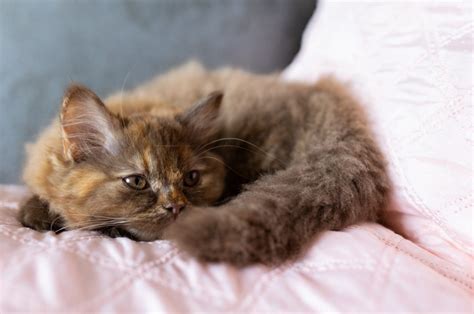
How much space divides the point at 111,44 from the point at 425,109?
1.17 metres

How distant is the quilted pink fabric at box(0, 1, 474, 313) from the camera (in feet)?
2.29

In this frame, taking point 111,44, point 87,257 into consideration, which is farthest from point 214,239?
point 111,44

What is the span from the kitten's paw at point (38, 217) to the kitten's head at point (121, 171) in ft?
0.11

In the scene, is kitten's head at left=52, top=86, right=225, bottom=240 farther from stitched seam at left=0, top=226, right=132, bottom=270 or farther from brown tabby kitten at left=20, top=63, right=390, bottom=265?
stitched seam at left=0, top=226, right=132, bottom=270

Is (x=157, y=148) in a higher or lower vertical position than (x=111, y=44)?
lower

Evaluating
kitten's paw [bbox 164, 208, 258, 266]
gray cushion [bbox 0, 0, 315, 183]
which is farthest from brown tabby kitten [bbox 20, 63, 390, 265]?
gray cushion [bbox 0, 0, 315, 183]

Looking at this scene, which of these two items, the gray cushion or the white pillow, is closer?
the white pillow

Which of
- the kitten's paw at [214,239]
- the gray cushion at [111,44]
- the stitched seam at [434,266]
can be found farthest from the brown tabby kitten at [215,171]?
the gray cushion at [111,44]

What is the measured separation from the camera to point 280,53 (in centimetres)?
171

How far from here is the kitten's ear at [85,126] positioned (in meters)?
1.02

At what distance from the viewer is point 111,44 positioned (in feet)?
5.15

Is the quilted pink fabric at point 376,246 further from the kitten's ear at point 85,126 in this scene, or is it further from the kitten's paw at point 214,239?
the kitten's ear at point 85,126

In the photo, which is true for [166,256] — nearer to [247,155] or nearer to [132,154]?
[132,154]

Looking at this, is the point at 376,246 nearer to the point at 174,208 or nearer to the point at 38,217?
the point at 174,208
